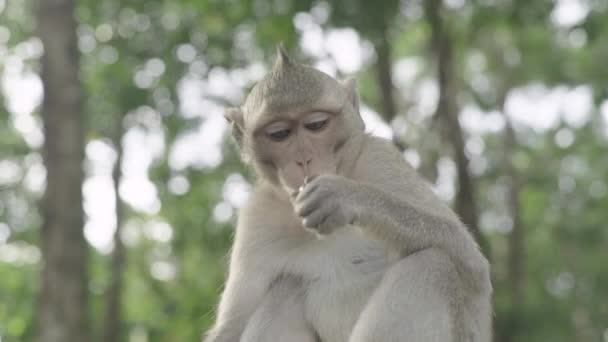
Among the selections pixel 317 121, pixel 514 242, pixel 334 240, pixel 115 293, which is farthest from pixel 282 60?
pixel 514 242

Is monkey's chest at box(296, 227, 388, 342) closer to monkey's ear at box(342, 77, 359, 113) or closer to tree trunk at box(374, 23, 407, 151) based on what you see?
monkey's ear at box(342, 77, 359, 113)

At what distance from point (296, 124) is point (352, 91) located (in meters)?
0.73

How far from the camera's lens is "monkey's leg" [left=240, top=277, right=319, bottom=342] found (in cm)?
479

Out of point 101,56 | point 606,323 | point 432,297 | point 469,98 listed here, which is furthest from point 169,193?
point 432,297

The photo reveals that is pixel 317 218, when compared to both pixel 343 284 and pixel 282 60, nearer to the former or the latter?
pixel 343 284

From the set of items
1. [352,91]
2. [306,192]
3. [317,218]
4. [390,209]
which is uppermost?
[352,91]

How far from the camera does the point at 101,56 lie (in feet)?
45.4

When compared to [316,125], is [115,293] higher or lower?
lower

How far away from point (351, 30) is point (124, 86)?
4.01 m

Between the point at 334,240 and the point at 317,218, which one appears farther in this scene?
the point at 334,240

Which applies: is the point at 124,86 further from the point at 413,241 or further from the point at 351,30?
the point at 413,241

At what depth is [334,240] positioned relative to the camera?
484 centimetres

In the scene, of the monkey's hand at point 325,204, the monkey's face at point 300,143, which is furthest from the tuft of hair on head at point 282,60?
the monkey's hand at point 325,204

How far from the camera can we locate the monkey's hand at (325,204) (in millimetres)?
3922
